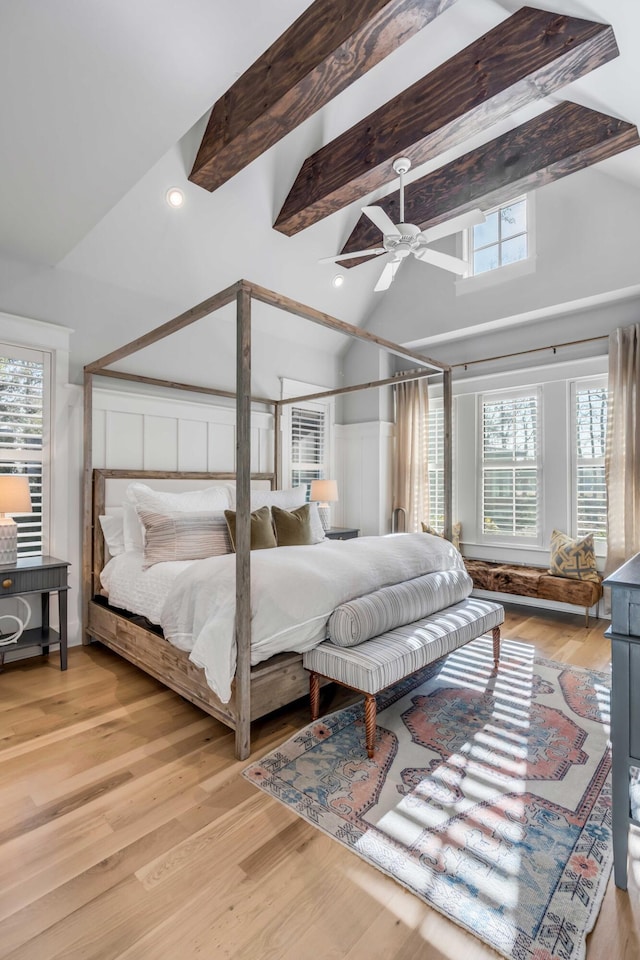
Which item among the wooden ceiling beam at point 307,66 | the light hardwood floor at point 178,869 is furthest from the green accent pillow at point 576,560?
the wooden ceiling beam at point 307,66

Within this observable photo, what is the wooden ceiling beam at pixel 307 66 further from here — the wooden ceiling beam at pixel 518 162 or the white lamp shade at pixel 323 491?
the white lamp shade at pixel 323 491

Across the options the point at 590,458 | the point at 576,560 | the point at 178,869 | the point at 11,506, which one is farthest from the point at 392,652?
the point at 590,458

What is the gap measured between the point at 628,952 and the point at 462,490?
447 centimetres

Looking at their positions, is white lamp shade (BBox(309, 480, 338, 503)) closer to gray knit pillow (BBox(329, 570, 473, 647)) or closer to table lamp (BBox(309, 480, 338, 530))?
table lamp (BBox(309, 480, 338, 530))

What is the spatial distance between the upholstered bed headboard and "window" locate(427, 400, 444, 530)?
2855 millimetres

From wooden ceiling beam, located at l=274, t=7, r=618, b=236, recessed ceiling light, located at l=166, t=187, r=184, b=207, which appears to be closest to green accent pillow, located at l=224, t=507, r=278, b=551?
recessed ceiling light, located at l=166, t=187, r=184, b=207

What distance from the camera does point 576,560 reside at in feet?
14.6

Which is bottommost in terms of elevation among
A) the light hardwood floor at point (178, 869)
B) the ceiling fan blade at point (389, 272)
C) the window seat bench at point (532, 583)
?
the light hardwood floor at point (178, 869)

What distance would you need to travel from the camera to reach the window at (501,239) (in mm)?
4883

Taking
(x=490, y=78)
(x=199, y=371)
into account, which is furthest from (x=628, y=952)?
(x=199, y=371)

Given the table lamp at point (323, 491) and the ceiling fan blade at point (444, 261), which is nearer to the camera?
the ceiling fan blade at point (444, 261)

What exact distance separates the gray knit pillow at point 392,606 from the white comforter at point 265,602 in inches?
3.9

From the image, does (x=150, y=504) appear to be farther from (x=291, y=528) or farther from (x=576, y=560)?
(x=576, y=560)

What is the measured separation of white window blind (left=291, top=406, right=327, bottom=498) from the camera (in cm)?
581
